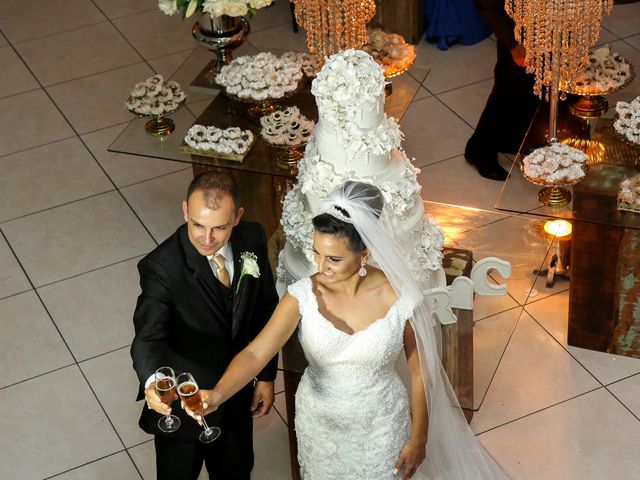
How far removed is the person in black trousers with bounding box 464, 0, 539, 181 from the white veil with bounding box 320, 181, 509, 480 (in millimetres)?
2257

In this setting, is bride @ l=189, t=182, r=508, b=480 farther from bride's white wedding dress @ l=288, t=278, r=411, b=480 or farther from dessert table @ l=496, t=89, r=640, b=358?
dessert table @ l=496, t=89, r=640, b=358

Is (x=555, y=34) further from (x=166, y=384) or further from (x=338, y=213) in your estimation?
(x=166, y=384)

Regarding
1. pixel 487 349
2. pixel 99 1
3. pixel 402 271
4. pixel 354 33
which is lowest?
pixel 99 1

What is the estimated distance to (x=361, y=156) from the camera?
383cm

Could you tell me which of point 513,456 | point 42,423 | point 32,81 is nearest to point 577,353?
point 513,456

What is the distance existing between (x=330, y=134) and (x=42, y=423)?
1.99m

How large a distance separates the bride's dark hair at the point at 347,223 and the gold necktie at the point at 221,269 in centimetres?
43

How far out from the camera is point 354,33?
17.6 ft

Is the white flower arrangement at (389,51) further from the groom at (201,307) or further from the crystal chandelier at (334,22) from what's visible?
the groom at (201,307)

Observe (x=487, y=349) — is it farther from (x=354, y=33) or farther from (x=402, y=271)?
(x=354, y=33)

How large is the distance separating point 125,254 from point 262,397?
212cm

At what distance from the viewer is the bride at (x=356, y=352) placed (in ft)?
10.9

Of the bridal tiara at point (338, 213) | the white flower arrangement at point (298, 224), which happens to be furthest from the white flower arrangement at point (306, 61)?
the bridal tiara at point (338, 213)

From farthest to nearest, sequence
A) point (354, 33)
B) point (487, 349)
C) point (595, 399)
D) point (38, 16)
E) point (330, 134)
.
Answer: point (38, 16) → point (354, 33) → point (595, 399) → point (487, 349) → point (330, 134)
